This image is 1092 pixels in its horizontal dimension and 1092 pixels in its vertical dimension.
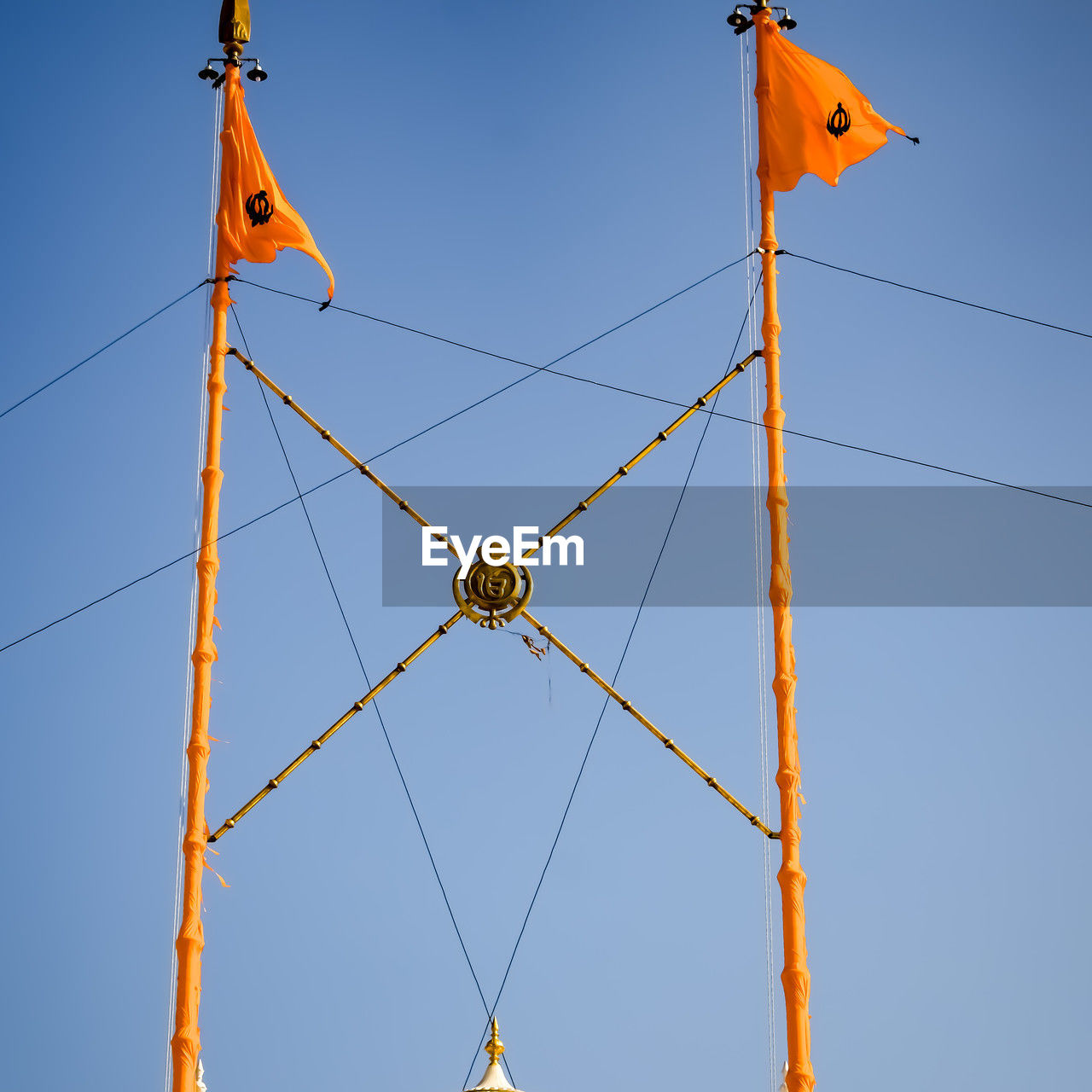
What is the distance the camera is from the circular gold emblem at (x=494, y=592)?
27016 mm

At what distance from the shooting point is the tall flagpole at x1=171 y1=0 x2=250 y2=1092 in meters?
25.3

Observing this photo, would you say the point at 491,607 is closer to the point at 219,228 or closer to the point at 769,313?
the point at 769,313

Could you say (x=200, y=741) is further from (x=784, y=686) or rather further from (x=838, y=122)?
(x=838, y=122)

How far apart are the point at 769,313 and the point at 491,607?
594cm

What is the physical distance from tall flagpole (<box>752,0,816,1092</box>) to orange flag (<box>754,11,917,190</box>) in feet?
0.54

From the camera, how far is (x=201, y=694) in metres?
27.1

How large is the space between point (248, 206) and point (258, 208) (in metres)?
0.21

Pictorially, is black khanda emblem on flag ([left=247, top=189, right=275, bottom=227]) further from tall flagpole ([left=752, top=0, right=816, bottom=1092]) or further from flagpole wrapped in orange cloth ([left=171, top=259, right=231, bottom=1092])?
tall flagpole ([left=752, top=0, right=816, bottom=1092])

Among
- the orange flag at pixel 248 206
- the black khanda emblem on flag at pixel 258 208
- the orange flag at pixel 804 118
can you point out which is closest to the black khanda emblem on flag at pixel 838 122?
the orange flag at pixel 804 118

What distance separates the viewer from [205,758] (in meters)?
26.8

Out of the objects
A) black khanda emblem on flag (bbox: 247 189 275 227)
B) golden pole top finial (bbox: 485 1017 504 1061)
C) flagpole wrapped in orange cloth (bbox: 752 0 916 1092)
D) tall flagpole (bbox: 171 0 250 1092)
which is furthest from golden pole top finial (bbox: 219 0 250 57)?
golden pole top finial (bbox: 485 1017 504 1061)

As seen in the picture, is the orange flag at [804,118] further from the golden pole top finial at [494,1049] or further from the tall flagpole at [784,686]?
the golden pole top finial at [494,1049]

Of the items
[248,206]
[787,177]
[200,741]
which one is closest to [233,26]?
[248,206]

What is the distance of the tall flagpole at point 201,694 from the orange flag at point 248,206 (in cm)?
31
